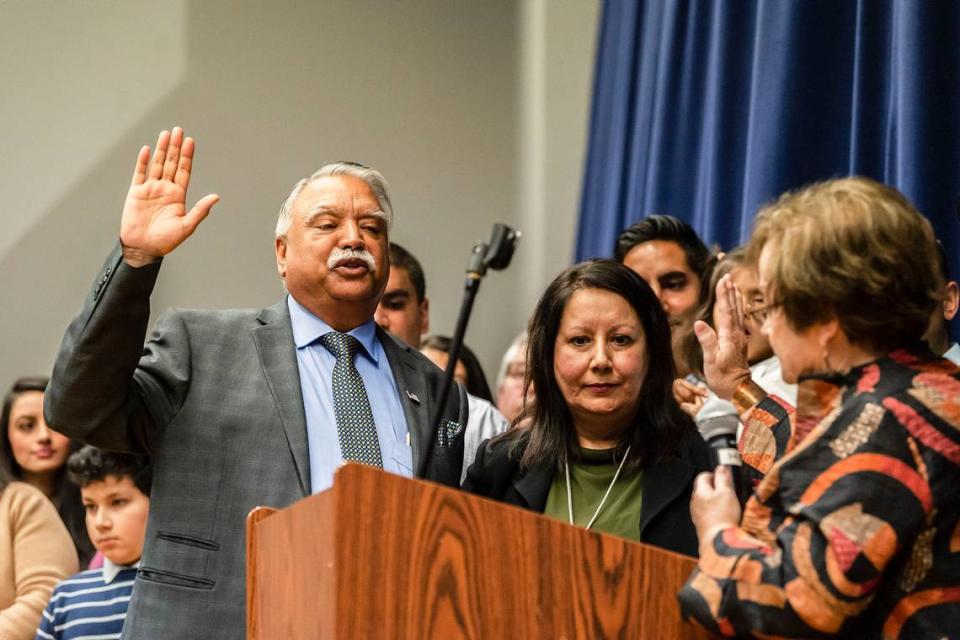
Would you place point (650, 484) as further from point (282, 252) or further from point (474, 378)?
point (474, 378)

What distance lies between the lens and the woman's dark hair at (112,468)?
3.58 m

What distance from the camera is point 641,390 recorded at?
2.66 metres

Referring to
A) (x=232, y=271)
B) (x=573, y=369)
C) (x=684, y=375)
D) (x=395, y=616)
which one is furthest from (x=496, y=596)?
(x=232, y=271)

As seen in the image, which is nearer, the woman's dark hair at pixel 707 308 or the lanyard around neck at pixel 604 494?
the lanyard around neck at pixel 604 494

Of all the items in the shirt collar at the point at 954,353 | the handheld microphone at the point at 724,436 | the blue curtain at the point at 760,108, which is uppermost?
the blue curtain at the point at 760,108

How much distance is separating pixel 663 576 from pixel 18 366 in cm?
426

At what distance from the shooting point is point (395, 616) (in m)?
1.62

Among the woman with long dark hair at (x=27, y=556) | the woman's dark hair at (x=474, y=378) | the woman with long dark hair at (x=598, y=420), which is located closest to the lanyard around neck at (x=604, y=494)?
the woman with long dark hair at (x=598, y=420)

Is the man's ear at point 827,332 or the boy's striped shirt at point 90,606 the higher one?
the man's ear at point 827,332

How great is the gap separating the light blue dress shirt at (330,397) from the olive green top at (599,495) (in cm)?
34

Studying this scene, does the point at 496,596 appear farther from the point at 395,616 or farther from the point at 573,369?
the point at 573,369

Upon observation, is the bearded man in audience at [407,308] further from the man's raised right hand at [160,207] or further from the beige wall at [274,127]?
the beige wall at [274,127]

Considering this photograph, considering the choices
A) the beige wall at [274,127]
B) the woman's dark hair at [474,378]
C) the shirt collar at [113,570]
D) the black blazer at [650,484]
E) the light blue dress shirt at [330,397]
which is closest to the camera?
the black blazer at [650,484]

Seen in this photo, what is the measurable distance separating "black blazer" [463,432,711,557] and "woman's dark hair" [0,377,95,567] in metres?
1.87
